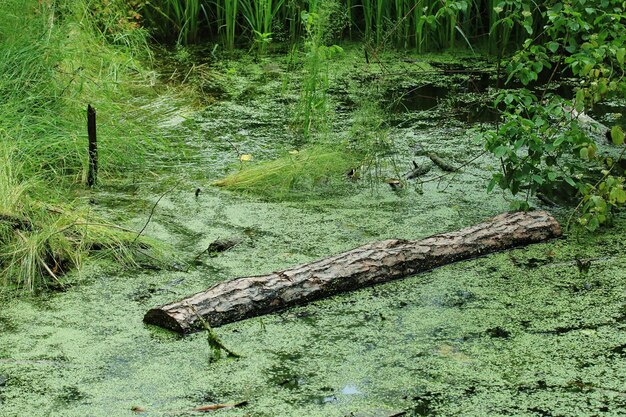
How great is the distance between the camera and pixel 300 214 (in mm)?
3729

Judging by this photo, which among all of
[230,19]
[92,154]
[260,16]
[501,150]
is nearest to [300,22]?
[260,16]

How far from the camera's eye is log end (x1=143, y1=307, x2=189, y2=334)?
272 cm

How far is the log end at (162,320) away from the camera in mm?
2723

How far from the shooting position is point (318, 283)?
2.96 metres

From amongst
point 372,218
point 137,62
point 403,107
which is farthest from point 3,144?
point 403,107

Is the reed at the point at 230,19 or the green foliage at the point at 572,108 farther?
the reed at the point at 230,19

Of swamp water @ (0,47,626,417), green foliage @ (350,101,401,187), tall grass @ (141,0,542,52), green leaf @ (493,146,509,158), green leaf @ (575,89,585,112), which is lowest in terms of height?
swamp water @ (0,47,626,417)

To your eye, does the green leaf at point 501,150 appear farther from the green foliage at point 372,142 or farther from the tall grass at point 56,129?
the tall grass at point 56,129

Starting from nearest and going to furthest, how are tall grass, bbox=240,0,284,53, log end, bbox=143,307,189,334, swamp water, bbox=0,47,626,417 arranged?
swamp water, bbox=0,47,626,417 < log end, bbox=143,307,189,334 < tall grass, bbox=240,0,284,53

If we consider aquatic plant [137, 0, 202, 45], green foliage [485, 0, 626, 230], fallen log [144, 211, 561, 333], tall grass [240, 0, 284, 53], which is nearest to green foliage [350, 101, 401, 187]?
green foliage [485, 0, 626, 230]

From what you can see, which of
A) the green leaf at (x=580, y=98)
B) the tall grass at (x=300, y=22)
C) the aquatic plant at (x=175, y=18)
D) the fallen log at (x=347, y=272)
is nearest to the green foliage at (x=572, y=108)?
the green leaf at (x=580, y=98)

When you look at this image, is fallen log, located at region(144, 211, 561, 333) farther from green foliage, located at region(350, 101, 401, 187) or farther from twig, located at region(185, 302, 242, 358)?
green foliage, located at region(350, 101, 401, 187)

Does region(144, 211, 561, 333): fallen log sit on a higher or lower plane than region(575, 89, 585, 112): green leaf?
lower

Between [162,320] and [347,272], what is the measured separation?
0.61m
